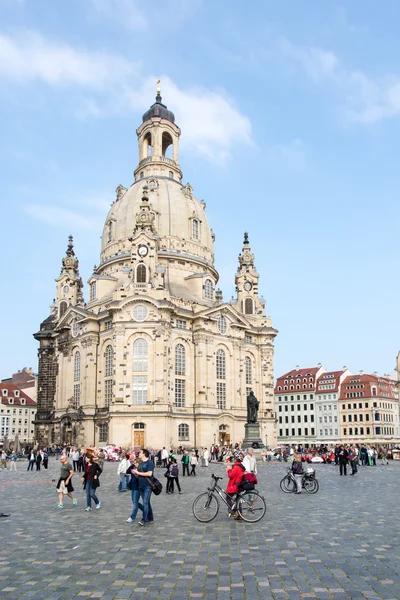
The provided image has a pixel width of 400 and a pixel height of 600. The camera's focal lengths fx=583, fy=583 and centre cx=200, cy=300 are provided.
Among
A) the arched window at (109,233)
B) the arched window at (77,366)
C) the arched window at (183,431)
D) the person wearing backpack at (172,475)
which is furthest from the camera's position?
the arched window at (109,233)

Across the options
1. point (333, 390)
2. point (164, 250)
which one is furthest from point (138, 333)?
point (333, 390)

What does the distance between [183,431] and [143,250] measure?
71.1ft

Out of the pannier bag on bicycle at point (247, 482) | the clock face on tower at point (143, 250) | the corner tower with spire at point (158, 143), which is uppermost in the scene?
the corner tower with spire at point (158, 143)

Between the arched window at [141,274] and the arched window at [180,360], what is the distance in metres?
8.93

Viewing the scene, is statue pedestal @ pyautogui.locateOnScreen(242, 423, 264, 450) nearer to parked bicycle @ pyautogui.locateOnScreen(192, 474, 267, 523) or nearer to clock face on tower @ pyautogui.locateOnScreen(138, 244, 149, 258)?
clock face on tower @ pyautogui.locateOnScreen(138, 244, 149, 258)

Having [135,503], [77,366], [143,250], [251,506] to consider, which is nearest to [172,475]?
[135,503]

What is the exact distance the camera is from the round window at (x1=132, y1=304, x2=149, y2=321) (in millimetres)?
65500

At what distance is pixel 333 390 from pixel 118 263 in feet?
167

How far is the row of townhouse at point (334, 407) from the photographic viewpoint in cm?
10331

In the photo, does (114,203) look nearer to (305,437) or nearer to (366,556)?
(305,437)

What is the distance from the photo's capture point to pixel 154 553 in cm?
1111

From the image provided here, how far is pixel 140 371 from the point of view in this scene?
212ft

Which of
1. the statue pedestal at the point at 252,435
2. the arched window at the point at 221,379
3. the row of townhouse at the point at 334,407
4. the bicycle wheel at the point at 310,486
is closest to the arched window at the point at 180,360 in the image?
the arched window at the point at 221,379

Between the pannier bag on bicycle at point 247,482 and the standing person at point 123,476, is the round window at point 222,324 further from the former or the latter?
the pannier bag on bicycle at point 247,482
